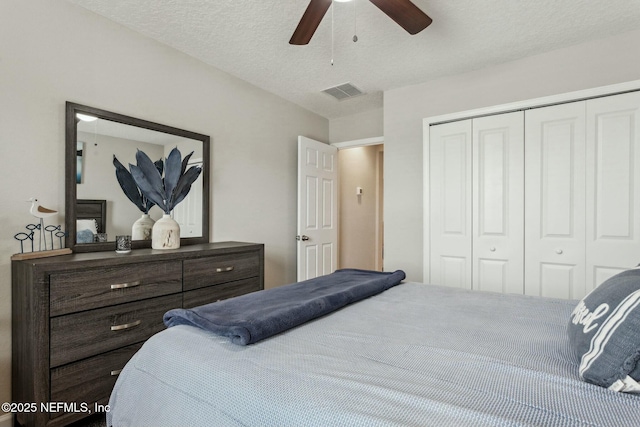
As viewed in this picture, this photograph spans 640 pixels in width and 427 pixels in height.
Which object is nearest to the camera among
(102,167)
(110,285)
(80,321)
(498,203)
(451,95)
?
(80,321)

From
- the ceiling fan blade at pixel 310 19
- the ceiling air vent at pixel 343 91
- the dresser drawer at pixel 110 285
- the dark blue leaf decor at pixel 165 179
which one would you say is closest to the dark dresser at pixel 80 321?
the dresser drawer at pixel 110 285

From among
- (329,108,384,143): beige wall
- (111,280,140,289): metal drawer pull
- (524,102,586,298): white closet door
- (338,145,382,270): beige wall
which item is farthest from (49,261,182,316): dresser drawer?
(338,145,382,270): beige wall

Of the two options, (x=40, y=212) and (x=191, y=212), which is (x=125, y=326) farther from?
(x=191, y=212)

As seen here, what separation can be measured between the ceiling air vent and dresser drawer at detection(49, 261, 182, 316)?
94.2 inches

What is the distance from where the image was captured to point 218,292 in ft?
7.93

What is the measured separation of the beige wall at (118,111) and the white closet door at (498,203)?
6.76 feet

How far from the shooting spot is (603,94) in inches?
90.1

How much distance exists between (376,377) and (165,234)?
2064 mm

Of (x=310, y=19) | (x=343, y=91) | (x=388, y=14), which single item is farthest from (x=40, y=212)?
(x=343, y=91)

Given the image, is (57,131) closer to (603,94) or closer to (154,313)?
(154,313)

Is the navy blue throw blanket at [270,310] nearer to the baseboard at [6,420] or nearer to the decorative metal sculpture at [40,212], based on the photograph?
the decorative metal sculpture at [40,212]

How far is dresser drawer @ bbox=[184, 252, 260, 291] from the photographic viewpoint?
2238mm

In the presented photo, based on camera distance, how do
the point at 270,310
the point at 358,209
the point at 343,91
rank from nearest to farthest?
the point at 270,310, the point at 343,91, the point at 358,209

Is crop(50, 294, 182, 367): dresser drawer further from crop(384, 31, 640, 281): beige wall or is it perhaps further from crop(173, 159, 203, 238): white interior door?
crop(384, 31, 640, 281): beige wall
